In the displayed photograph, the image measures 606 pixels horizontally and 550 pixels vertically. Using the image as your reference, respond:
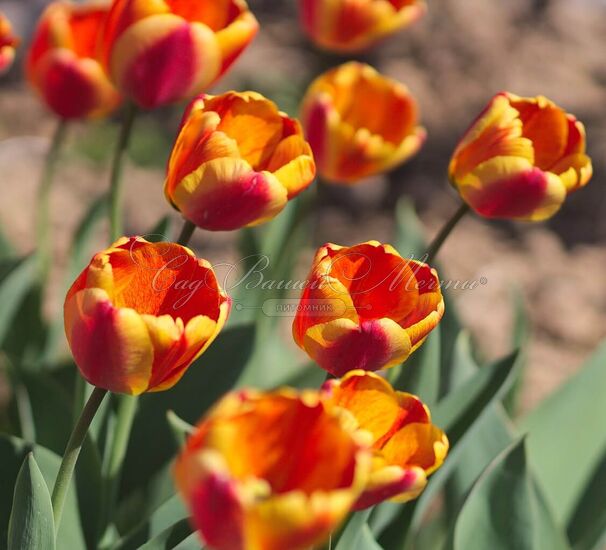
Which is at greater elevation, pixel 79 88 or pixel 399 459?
pixel 399 459

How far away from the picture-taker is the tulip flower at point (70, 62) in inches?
46.6

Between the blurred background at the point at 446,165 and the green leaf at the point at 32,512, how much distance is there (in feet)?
3.53

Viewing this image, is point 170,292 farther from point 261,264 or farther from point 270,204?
point 261,264

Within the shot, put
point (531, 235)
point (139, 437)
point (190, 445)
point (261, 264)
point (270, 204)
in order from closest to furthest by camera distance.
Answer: point (190, 445) < point (270, 204) < point (139, 437) < point (261, 264) < point (531, 235)

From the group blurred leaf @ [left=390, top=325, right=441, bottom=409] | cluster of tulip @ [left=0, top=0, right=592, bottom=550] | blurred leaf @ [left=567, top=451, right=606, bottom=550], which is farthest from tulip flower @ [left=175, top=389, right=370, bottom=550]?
blurred leaf @ [left=567, top=451, right=606, bottom=550]

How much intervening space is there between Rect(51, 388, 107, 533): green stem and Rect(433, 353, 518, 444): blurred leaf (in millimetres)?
417

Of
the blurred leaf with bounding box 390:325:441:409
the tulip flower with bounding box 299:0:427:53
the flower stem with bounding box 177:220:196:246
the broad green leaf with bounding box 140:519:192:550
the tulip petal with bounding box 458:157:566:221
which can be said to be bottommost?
the blurred leaf with bounding box 390:325:441:409

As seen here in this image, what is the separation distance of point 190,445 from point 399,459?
0.68ft

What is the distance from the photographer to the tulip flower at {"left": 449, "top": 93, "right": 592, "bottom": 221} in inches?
33.8

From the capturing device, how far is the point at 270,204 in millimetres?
771

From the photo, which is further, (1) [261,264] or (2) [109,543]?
(1) [261,264]

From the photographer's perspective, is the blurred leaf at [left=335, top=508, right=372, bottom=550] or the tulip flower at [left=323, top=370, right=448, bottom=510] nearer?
the tulip flower at [left=323, top=370, right=448, bottom=510]

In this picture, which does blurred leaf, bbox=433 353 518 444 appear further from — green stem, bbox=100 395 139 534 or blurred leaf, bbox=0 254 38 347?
blurred leaf, bbox=0 254 38 347

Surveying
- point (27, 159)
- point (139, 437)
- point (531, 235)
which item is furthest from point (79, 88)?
point (531, 235)
